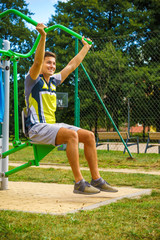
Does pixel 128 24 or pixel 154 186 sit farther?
pixel 128 24

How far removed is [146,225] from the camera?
2.94 meters

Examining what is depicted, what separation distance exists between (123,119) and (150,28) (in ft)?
50.8

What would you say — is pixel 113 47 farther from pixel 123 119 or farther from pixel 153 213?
pixel 153 213

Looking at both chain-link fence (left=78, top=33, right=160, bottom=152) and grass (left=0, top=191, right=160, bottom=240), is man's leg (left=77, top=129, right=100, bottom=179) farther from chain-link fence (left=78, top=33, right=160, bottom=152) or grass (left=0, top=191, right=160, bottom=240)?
chain-link fence (left=78, top=33, right=160, bottom=152)

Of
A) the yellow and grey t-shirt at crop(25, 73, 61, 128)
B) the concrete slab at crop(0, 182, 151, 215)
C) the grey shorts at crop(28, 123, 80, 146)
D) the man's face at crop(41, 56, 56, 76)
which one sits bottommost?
the concrete slab at crop(0, 182, 151, 215)

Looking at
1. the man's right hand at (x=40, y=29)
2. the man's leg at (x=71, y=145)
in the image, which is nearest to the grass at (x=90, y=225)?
the man's leg at (x=71, y=145)

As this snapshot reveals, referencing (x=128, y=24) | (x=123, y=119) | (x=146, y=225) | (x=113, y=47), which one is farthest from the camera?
(x=128, y=24)

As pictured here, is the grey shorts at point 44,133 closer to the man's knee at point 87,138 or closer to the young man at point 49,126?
the young man at point 49,126

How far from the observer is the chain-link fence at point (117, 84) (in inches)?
456

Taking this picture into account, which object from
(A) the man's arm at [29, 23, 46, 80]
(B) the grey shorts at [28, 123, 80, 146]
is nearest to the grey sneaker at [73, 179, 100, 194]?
(B) the grey shorts at [28, 123, 80, 146]

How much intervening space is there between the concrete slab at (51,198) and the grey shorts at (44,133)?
613 millimetres

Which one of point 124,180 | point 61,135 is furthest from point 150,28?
point 61,135

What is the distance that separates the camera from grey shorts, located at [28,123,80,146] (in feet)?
13.1

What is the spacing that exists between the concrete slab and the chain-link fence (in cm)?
626
